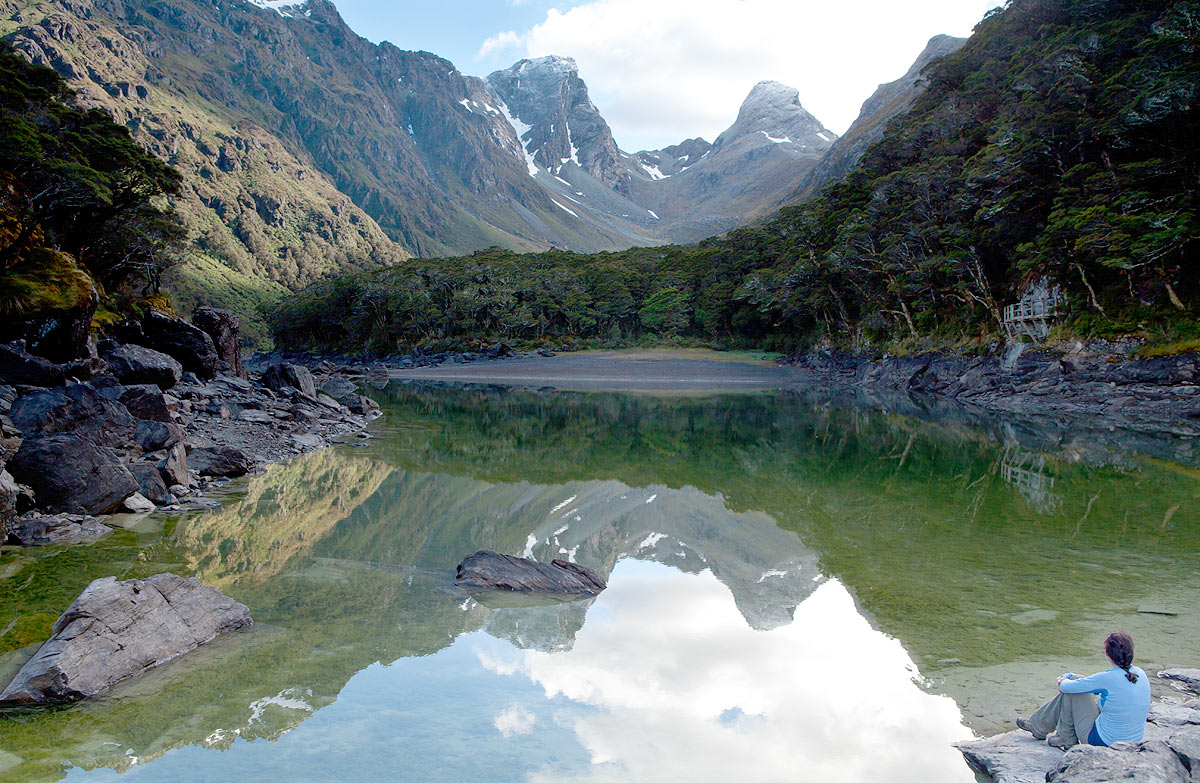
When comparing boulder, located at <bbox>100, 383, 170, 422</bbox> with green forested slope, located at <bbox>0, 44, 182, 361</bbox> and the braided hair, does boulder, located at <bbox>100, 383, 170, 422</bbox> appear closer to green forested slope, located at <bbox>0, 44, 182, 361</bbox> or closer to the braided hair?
green forested slope, located at <bbox>0, 44, 182, 361</bbox>

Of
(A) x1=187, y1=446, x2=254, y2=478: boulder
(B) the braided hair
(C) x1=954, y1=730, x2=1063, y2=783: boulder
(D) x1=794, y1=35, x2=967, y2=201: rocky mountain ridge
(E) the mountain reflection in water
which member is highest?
(D) x1=794, y1=35, x2=967, y2=201: rocky mountain ridge

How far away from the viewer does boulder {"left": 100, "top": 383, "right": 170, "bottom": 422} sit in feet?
51.5

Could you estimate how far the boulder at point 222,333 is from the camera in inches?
1240

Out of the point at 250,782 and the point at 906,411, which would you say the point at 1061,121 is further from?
the point at 250,782

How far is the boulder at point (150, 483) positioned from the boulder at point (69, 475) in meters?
0.84

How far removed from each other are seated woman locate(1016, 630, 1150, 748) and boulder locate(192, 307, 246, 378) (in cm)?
3432

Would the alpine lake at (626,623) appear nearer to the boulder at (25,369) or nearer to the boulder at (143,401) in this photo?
the boulder at (143,401)

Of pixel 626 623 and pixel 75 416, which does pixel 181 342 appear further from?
pixel 626 623

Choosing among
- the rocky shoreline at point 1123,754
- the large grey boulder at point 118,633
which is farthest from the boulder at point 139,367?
the rocky shoreline at point 1123,754

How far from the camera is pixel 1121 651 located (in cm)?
453

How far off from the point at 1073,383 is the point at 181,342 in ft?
137

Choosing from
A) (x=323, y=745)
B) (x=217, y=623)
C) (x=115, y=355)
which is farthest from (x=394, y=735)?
(x=115, y=355)

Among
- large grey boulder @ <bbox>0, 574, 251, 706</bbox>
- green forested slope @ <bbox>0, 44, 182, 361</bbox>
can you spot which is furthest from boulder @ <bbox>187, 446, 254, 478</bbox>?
large grey boulder @ <bbox>0, 574, 251, 706</bbox>

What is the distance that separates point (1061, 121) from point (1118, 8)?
11014mm
